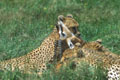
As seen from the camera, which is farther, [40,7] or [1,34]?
[40,7]

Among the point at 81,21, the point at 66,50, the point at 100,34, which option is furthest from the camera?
the point at 81,21

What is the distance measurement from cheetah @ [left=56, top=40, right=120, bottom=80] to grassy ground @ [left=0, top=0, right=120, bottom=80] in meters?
0.15

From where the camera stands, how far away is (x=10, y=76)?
691cm

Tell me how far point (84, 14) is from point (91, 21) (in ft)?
2.63

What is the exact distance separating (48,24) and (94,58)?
4.28 metres

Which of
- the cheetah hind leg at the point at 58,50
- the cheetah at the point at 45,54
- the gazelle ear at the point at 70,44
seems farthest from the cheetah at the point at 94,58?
the cheetah at the point at 45,54

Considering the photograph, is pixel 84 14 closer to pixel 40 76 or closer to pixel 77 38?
pixel 77 38

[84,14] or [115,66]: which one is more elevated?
[115,66]

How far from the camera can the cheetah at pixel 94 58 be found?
6715 millimetres

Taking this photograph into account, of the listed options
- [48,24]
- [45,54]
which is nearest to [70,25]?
[45,54]

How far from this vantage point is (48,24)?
11.2 meters

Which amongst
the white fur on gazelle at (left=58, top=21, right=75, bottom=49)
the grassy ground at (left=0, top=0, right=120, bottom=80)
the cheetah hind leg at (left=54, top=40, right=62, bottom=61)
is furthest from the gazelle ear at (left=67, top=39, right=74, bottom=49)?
the grassy ground at (left=0, top=0, right=120, bottom=80)

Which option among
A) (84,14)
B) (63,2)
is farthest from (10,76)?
(63,2)

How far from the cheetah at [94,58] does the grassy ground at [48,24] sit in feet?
0.50
